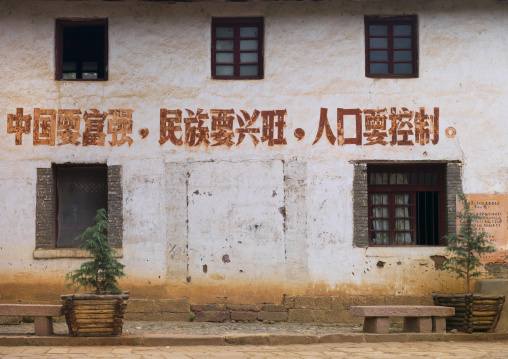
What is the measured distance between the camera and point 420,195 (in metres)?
14.0

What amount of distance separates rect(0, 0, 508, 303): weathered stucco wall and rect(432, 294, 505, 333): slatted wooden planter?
1668 millimetres

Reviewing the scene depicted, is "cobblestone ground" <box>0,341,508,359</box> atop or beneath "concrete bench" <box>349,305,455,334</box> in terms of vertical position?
beneath

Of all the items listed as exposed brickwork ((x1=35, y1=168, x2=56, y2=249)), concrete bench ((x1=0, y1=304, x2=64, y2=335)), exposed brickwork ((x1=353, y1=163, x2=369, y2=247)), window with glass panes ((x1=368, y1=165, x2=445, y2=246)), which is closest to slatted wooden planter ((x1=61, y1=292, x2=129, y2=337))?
concrete bench ((x1=0, y1=304, x2=64, y2=335))

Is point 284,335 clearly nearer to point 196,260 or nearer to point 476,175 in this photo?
point 196,260

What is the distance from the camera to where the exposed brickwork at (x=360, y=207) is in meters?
13.6

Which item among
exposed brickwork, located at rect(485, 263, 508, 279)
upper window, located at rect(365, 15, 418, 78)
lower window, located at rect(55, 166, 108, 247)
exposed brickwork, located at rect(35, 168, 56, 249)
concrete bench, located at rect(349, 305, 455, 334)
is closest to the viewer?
concrete bench, located at rect(349, 305, 455, 334)

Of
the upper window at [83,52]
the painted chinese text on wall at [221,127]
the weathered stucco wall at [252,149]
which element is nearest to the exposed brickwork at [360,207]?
the weathered stucco wall at [252,149]

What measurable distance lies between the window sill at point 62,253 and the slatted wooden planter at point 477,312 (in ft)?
18.0

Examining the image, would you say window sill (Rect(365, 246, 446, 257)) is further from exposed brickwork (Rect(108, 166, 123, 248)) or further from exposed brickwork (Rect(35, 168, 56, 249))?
exposed brickwork (Rect(35, 168, 56, 249))

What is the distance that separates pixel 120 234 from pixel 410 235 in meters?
4.93

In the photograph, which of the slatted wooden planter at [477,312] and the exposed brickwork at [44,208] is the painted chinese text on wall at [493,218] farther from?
the exposed brickwork at [44,208]

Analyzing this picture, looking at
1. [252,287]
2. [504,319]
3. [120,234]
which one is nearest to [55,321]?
[120,234]

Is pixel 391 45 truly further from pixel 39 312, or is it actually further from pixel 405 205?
pixel 39 312

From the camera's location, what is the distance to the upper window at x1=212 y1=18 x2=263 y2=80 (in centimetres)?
1395
